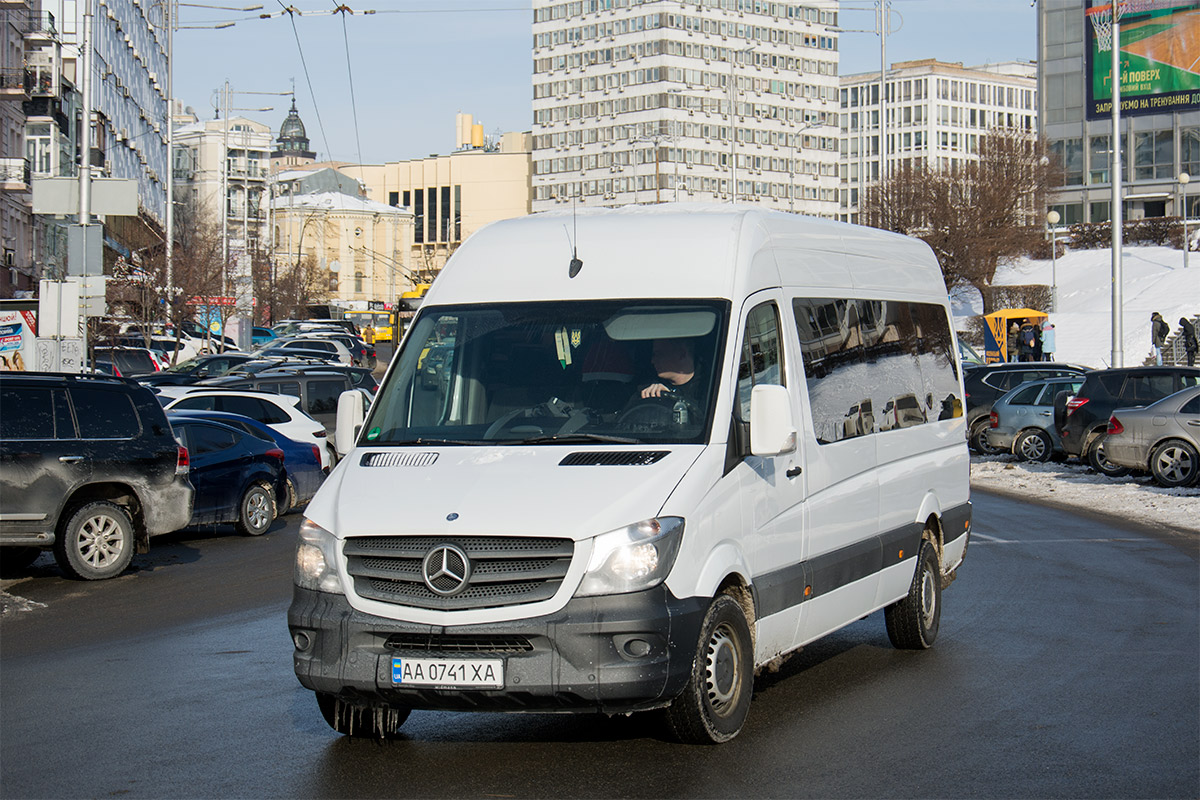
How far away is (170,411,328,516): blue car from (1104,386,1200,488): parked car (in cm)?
1143

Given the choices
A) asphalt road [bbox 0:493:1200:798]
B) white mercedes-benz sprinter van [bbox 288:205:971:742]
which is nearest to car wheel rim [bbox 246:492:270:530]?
asphalt road [bbox 0:493:1200:798]

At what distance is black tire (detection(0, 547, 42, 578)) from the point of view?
1452cm

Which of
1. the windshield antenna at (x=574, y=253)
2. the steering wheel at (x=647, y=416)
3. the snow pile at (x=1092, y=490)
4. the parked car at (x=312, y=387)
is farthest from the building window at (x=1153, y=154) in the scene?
the steering wheel at (x=647, y=416)

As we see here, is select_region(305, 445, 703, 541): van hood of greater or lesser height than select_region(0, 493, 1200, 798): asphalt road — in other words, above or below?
above

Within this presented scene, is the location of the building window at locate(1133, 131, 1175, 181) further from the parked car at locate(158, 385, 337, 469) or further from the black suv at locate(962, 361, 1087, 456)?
the parked car at locate(158, 385, 337, 469)

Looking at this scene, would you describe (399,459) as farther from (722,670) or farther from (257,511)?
(257,511)

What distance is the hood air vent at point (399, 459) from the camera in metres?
6.91

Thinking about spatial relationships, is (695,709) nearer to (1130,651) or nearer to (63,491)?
(1130,651)

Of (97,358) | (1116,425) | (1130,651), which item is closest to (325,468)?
(1116,425)

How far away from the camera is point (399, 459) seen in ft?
22.9

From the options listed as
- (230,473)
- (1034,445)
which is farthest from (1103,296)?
(230,473)

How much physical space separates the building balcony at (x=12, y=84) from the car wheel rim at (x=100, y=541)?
4671cm

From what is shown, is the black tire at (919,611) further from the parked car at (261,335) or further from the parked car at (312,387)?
the parked car at (261,335)

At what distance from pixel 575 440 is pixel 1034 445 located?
22.9 metres
